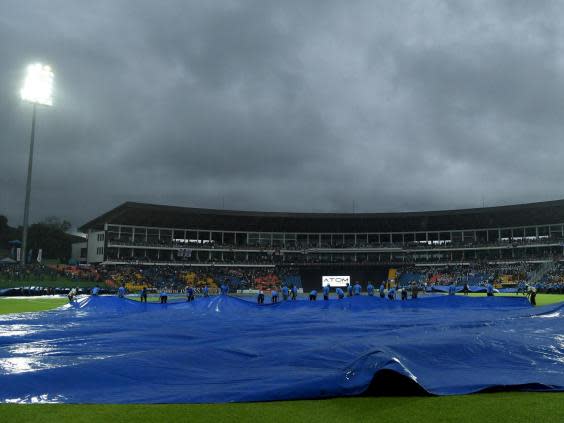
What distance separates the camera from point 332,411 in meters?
5.18

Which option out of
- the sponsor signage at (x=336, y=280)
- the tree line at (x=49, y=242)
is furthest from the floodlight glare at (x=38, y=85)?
the tree line at (x=49, y=242)

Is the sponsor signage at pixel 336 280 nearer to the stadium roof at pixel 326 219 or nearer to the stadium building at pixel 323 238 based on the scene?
the stadium building at pixel 323 238

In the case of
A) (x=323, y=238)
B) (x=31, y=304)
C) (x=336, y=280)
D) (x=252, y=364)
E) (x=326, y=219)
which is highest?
(x=326, y=219)

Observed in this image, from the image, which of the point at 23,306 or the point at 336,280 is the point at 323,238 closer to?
the point at 336,280

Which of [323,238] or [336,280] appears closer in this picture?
[336,280]

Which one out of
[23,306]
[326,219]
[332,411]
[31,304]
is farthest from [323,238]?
[332,411]

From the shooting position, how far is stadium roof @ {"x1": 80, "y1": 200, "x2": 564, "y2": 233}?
220 feet

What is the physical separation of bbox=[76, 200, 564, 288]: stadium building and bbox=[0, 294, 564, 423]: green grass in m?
60.3

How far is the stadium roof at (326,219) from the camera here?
6694 cm

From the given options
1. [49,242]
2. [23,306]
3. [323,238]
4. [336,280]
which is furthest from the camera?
[49,242]

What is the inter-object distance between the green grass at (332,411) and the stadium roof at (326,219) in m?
62.6

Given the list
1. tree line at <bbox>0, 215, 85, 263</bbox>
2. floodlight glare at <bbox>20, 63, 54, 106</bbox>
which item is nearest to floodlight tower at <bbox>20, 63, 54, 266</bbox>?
floodlight glare at <bbox>20, 63, 54, 106</bbox>

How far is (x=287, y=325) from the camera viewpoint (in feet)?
48.9

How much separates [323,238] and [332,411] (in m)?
74.0
